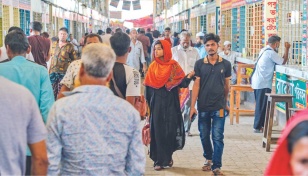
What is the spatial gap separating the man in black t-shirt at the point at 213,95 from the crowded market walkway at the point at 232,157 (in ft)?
1.72

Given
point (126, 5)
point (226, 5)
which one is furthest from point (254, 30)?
point (126, 5)

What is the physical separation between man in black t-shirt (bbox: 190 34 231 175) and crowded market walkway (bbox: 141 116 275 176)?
523 millimetres

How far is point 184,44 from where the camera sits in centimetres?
961

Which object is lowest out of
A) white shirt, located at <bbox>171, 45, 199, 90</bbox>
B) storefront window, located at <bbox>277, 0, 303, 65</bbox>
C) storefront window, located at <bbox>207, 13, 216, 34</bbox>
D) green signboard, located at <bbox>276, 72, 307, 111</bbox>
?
green signboard, located at <bbox>276, 72, 307, 111</bbox>

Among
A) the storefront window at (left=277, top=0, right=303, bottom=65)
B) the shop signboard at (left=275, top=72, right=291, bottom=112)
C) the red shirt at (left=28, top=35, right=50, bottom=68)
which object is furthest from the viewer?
the storefront window at (left=277, top=0, right=303, bottom=65)

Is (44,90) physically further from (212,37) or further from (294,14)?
(294,14)

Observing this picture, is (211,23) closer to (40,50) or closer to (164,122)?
(40,50)

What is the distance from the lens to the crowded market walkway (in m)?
7.50

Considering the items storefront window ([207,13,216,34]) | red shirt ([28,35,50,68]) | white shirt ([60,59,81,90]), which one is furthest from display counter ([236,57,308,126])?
storefront window ([207,13,216,34])

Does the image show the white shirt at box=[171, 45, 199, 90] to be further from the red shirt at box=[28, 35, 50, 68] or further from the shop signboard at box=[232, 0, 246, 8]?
the shop signboard at box=[232, 0, 246, 8]

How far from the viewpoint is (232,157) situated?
8.34 meters

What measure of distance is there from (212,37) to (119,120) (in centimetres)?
403

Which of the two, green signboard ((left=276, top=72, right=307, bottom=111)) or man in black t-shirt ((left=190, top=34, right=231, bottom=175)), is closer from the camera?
man in black t-shirt ((left=190, top=34, right=231, bottom=175))

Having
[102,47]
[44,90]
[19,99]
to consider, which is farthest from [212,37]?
[19,99]
